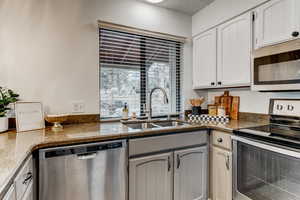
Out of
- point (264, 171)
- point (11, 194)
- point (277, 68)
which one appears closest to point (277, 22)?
point (277, 68)

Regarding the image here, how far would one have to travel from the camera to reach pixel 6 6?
5.33 feet

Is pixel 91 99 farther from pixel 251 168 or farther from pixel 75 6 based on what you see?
pixel 251 168

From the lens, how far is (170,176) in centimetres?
167

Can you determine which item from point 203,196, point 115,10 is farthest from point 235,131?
point 115,10

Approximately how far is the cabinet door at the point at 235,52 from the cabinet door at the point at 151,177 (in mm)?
1126

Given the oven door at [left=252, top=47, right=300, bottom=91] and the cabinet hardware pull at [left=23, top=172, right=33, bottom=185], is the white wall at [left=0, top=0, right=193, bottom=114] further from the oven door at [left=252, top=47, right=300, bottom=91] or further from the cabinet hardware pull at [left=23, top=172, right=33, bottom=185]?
the oven door at [left=252, top=47, right=300, bottom=91]

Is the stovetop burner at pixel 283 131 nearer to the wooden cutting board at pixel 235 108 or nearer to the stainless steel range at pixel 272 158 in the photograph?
the stainless steel range at pixel 272 158

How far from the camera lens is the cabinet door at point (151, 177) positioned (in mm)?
1505

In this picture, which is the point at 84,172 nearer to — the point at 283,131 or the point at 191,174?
the point at 191,174

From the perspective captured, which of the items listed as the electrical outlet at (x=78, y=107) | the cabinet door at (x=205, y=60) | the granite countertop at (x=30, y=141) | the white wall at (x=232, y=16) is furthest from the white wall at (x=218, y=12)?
the electrical outlet at (x=78, y=107)

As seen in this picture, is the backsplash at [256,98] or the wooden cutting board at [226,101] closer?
the backsplash at [256,98]

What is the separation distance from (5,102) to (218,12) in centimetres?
247

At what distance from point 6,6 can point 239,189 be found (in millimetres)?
2698

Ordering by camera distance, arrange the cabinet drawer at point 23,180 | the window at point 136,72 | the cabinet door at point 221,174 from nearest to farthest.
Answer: the cabinet drawer at point 23,180, the cabinet door at point 221,174, the window at point 136,72
